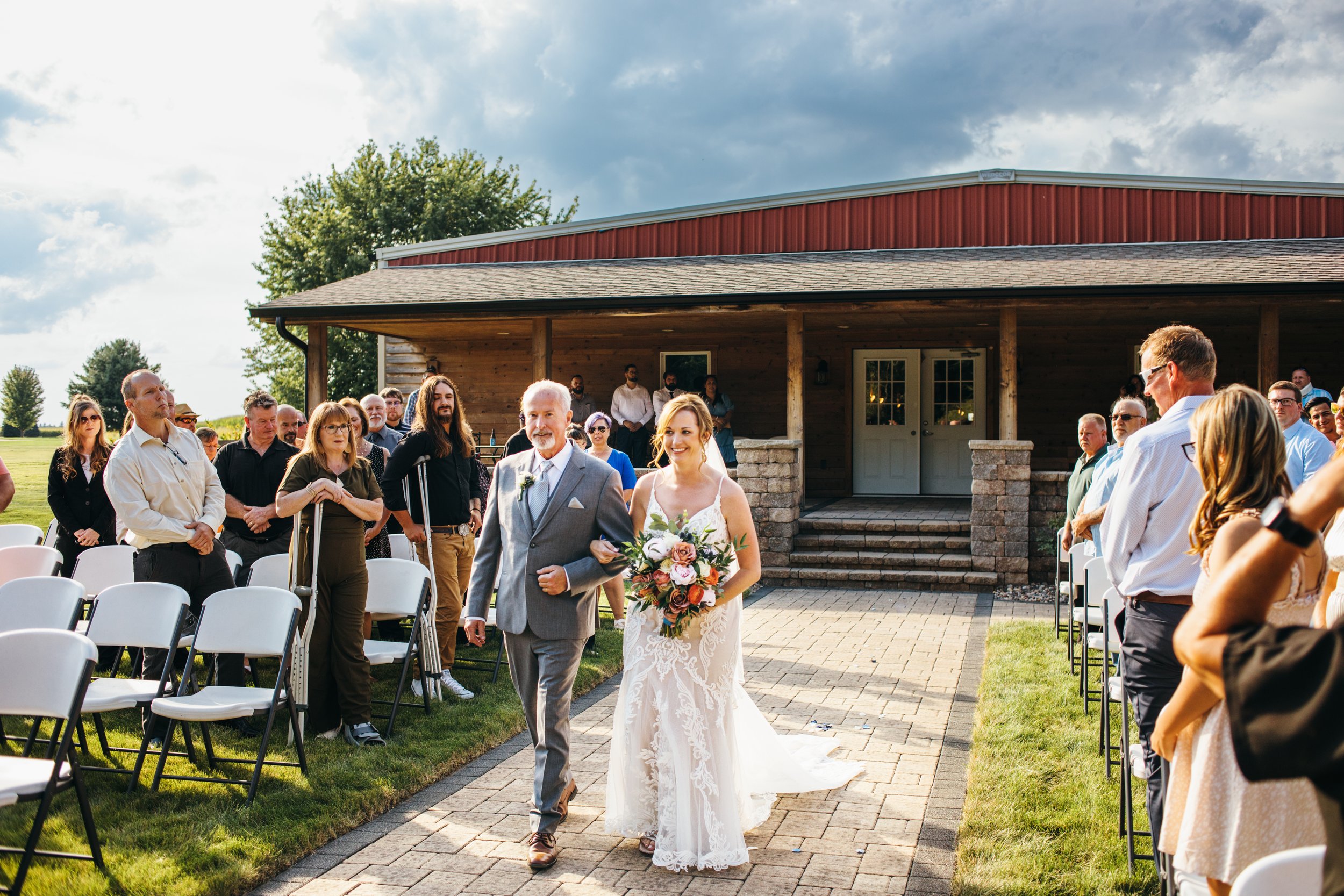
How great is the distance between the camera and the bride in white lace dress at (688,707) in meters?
4.05

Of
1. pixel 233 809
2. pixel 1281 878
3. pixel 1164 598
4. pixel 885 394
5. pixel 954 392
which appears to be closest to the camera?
pixel 1281 878

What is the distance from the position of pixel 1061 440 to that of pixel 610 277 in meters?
8.04

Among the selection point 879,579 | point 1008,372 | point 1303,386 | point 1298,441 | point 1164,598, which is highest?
point 1008,372

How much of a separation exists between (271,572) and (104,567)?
1515mm

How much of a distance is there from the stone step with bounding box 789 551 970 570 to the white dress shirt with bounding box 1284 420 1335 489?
466cm

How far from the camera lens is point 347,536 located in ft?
18.8

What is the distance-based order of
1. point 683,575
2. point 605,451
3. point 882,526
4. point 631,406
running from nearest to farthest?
point 683,575
point 605,451
point 882,526
point 631,406

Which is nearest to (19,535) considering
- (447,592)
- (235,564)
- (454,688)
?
(235,564)

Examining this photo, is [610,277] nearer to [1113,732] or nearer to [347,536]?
[347,536]

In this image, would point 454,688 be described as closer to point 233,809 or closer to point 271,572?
point 271,572

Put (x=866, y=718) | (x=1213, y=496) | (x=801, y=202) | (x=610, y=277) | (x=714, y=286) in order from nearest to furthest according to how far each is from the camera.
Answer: (x=1213, y=496)
(x=866, y=718)
(x=714, y=286)
(x=610, y=277)
(x=801, y=202)

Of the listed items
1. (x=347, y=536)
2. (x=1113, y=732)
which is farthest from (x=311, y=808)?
(x=1113, y=732)

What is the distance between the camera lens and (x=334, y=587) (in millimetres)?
5707

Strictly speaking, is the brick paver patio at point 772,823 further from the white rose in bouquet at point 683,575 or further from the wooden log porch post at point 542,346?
the wooden log porch post at point 542,346
